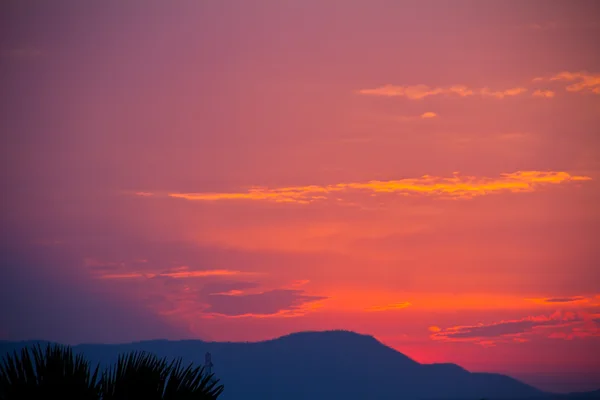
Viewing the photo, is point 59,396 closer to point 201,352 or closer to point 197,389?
point 197,389

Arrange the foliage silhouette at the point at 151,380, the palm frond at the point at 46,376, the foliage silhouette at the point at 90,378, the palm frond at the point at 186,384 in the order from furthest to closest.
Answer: the palm frond at the point at 186,384
the foliage silhouette at the point at 151,380
the foliage silhouette at the point at 90,378
the palm frond at the point at 46,376

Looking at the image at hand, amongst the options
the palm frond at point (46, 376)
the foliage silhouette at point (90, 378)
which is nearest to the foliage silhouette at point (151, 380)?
the foliage silhouette at point (90, 378)

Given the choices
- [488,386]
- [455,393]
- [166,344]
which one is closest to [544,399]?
[488,386]

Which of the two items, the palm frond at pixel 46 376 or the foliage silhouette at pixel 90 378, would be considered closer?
the palm frond at pixel 46 376

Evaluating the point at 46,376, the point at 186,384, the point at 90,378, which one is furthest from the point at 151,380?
the point at 46,376

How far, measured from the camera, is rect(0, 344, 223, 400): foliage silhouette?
12.1 m

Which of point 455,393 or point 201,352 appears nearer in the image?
point 201,352

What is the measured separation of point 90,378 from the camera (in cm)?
1305

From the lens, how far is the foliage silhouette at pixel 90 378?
39.8 feet

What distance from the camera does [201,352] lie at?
186 meters

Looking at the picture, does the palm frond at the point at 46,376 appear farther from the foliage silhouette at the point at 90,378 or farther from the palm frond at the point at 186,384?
the palm frond at the point at 186,384

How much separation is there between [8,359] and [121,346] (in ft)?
556

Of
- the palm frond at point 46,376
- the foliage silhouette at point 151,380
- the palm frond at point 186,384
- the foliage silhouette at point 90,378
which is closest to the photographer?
the palm frond at point 46,376

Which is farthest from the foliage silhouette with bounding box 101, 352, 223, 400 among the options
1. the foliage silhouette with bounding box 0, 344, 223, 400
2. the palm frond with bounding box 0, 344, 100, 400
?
the palm frond with bounding box 0, 344, 100, 400
